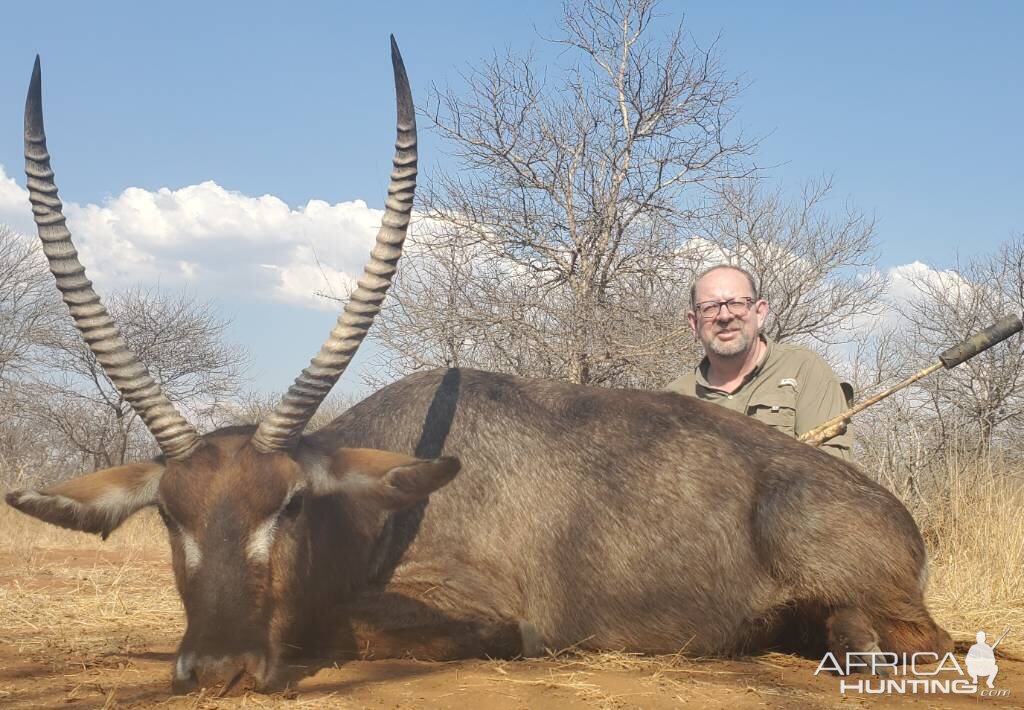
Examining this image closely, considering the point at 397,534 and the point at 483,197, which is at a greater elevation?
the point at 483,197

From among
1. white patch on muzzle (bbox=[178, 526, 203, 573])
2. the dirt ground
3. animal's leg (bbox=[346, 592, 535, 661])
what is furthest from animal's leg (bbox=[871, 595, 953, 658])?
white patch on muzzle (bbox=[178, 526, 203, 573])

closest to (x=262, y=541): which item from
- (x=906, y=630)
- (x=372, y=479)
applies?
(x=372, y=479)

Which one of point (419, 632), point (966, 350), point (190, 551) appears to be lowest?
point (419, 632)

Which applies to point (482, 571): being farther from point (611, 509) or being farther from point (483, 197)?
point (483, 197)

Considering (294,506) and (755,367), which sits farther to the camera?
(755,367)

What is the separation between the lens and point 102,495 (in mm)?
4422

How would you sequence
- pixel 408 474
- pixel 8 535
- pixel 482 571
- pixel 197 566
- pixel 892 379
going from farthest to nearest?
pixel 892 379
pixel 8 535
pixel 482 571
pixel 408 474
pixel 197 566

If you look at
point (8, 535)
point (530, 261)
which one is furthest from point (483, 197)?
point (8, 535)

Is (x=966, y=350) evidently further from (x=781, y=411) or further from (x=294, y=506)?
(x=294, y=506)

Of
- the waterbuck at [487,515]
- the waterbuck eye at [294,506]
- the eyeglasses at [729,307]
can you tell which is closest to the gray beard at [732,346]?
the eyeglasses at [729,307]

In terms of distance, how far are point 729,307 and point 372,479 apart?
3406 mm

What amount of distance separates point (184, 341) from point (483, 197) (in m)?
12.7

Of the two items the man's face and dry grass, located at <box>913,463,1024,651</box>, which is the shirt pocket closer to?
the man's face

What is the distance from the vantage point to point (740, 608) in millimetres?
4992
